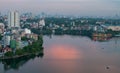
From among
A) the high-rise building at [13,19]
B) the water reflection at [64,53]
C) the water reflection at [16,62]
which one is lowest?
the water reflection at [16,62]

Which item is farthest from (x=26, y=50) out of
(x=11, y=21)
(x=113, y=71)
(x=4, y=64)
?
(x=11, y=21)

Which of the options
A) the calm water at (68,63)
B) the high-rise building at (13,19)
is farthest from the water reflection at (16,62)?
the high-rise building at (13,19)

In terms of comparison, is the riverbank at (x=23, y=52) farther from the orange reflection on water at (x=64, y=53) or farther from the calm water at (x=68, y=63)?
the orange reflection on water at (x=64, y=53)

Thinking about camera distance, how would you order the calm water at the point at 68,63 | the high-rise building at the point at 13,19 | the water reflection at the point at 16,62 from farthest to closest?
the high-rise building at the point at 13,19 < the water reflection at the point at 16,62 < the calm water at the point at 68,63

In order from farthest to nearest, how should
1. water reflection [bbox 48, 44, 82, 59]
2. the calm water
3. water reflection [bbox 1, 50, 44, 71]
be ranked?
water reflection [bbox 48, 44, 82, 59], water reflection [bbox 1, 50, 44, 71], the calm water

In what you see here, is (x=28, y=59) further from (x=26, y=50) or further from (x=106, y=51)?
(x=106, y=51)

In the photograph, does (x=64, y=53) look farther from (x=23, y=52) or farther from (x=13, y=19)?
(x=13, y=19)

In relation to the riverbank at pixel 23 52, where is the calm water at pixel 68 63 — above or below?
below

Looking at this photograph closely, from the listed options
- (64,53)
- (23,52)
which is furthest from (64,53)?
(23,52)

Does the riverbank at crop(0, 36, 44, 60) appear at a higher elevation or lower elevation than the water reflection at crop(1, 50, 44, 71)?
higher

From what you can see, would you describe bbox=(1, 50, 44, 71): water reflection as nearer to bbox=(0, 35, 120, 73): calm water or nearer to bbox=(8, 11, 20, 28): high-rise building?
bbox=(0, 35, 120, 73): calm water

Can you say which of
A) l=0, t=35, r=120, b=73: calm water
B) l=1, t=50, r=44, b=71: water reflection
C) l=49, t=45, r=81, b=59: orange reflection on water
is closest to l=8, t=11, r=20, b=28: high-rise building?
l=49, t=45, r=81, b=59: orange reflection on water

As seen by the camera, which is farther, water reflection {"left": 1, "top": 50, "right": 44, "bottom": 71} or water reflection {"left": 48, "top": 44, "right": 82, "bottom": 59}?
water reflection {"left": 48, "top": 44, "right": 82, "bottom": 59}
